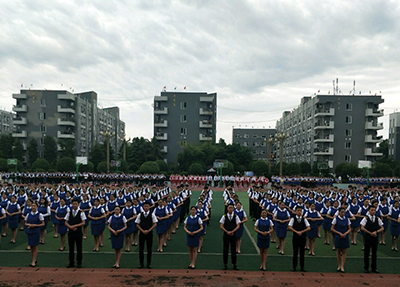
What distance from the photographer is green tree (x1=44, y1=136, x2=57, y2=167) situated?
53.8 meters

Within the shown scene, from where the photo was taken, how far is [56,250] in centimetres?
1085

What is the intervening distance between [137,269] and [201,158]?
41558mm

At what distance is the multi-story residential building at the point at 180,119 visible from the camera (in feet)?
187

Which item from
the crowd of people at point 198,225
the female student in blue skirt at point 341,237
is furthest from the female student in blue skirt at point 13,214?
the female student in blue skirt at point 341,237

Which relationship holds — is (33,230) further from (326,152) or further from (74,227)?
(326,152)

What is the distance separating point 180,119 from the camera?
5725cm

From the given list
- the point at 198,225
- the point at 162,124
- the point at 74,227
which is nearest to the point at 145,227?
the point at 198,225

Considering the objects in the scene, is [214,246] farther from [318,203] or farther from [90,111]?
[90,111]

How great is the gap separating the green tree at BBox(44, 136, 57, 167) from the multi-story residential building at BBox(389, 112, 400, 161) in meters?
63.1

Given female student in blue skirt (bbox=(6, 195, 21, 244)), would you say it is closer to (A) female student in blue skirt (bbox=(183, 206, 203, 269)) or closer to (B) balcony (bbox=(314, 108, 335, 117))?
(A) female student in blue skirt (bbox=(183, 206, 203, 269))

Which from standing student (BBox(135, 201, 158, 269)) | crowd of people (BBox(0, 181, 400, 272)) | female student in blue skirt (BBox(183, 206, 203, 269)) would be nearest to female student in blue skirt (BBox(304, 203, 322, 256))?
crowd of people (BBox(0, 181, 400, 272))

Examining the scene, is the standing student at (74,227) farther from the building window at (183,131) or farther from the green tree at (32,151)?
the green tree at (32,151)

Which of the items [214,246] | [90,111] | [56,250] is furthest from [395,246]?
[90,111]

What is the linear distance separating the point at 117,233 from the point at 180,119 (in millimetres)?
48721
